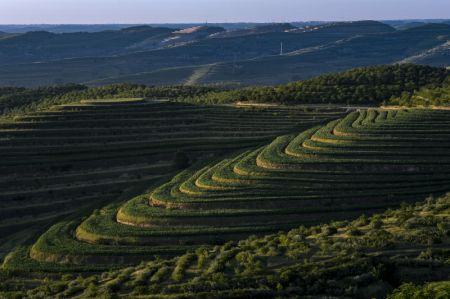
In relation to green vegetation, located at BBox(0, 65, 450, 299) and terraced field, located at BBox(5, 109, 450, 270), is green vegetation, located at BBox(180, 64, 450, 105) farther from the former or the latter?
terraced field, located at BBox(5, 109, 450, 270)

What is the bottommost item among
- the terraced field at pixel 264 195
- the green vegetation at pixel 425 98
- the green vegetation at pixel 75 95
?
the terraced field at pixel 264 195

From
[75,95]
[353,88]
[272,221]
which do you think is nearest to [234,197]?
[272,221]

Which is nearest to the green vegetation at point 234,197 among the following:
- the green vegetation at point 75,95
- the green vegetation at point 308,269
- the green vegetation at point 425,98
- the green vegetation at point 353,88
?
the green vegetation at point 308,269

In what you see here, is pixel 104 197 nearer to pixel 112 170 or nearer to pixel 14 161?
pixel 112 170

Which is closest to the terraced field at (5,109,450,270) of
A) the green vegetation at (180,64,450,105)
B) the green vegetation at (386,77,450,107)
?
the green vegetation at (386,77,450,107)

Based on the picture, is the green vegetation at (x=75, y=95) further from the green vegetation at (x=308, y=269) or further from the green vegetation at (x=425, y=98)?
the green vegetation at (x=308, y=269)
